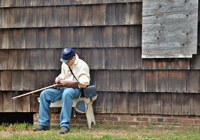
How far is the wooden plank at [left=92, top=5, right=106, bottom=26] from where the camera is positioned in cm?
389

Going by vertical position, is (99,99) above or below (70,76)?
below

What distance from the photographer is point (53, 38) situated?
13.3ft

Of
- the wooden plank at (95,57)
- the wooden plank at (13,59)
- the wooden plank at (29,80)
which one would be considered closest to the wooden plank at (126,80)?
the wooden plank at (95,57)

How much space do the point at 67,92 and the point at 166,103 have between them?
1621 millimetres

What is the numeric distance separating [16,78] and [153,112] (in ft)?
7.84

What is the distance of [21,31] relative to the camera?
4.09 meters

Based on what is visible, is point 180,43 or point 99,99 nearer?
point 180,43

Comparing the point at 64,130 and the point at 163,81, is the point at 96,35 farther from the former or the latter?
the point at 64,130

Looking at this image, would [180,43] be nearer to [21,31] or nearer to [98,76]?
[98,76]

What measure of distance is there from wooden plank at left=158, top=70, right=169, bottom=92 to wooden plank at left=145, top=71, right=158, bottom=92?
5cm

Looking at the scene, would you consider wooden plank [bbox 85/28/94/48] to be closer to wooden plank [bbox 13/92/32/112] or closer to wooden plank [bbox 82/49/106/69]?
wooden plank [bbox 82/49/106/69]

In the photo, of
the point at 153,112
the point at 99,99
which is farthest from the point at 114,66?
the point at 153,112

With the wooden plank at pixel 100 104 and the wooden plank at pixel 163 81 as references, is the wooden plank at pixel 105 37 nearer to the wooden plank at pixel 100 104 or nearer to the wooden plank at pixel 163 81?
the wooden plank at pixel 100 104

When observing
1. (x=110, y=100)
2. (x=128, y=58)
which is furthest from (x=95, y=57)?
(x=110, y=100)
